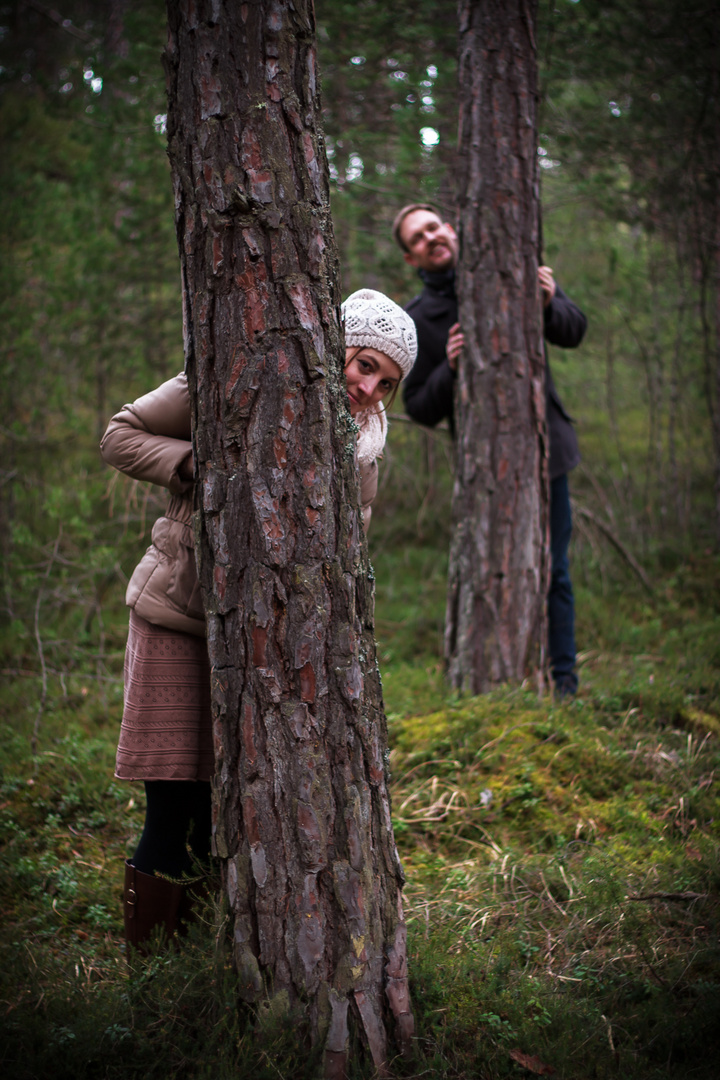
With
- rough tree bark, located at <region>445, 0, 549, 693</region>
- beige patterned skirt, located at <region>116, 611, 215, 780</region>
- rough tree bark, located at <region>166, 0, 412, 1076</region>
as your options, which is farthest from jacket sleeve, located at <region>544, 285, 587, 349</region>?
beige patterned skirt, located at <region>116, 611, 215, 780</region>

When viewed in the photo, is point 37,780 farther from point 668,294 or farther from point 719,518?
point 668,294

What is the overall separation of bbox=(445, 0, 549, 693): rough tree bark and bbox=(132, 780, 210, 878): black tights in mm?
1839

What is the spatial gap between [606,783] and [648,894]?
30.6 inches

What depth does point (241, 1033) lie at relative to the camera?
1641 millimetres

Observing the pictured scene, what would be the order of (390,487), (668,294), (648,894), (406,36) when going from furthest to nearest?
1. (668,294)
2. (390,487)
3. (406,36)
4. (648,894)

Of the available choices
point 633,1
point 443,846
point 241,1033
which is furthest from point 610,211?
point 241,1033

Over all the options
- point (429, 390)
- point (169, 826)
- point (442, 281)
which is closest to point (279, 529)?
point (169, 826)

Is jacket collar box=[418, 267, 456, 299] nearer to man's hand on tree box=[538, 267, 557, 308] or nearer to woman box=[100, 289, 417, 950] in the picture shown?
man's hand on tree box=[538, 267, 557, 308]

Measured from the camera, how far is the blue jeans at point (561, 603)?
383 cm

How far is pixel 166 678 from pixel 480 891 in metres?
1.29

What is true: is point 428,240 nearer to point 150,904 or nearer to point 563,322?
point 563,322

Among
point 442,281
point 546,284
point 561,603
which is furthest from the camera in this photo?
point 442,281

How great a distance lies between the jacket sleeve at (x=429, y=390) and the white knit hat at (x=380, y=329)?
161 centimetres

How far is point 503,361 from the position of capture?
355 centimetres
